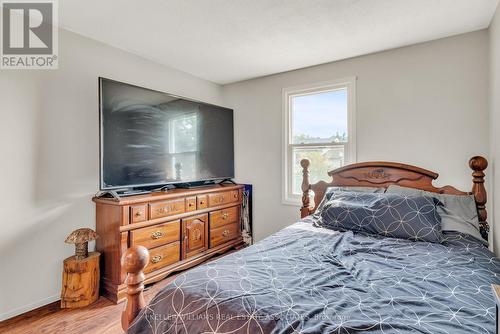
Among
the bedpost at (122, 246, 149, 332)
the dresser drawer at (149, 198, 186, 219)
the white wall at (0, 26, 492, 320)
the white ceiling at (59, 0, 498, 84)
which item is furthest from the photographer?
the dresser drawer at (149, 198, 186, 219)

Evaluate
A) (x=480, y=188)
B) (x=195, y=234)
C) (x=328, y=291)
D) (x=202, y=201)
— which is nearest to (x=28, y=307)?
(x=195, y=234)

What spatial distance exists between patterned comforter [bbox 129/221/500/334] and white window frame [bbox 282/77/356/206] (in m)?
1.60

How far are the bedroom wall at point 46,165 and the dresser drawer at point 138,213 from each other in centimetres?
51

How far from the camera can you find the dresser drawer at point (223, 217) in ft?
10.5

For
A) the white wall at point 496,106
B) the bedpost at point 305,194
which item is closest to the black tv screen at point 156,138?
the bedpost at point 305,194

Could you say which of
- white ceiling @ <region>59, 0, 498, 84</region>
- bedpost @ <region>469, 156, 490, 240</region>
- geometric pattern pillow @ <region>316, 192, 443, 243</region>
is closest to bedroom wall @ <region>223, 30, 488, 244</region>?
white ceiling @ <region>59, 0, 498, 84</region>

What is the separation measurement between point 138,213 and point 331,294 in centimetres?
185

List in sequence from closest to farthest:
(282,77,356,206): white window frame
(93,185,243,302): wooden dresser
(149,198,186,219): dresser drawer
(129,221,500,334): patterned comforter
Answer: (129,221,500,334): patterned comforter < (93,185,243,302): wooden dresser < (149,198,186,219): dresser drawer < (282,77,356,206): white window frame

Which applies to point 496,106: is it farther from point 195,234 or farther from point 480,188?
point 195,234

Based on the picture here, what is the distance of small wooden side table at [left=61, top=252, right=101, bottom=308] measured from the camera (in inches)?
85.0

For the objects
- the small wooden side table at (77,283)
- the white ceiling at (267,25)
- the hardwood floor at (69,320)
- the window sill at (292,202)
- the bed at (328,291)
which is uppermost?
the white ceiling at (267,25)

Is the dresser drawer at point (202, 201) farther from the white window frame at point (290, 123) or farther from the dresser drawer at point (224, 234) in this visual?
the white window frame at point (290, 123)

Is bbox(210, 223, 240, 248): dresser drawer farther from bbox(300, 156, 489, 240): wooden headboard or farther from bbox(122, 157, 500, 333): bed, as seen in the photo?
bbox(122, 157, 500, 333): bed

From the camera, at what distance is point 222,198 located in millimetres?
3328
